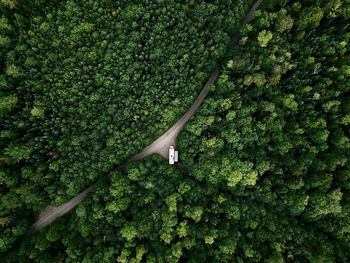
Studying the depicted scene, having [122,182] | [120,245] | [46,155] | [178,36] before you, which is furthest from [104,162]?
[178,36]

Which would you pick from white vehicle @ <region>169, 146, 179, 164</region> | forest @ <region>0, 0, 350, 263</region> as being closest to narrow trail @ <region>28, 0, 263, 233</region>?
white vehicle @ <region>169, 146, 179, 164</region>

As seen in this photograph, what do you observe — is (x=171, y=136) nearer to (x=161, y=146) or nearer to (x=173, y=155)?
(x=161, y=146)

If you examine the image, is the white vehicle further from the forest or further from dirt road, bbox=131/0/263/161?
the forest

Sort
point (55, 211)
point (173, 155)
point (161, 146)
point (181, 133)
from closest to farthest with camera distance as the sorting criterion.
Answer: point (181, 133) < point (55, 211) < point (173, 155) < point (161, 146)

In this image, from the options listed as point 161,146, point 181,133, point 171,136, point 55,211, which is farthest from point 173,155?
point 55,211

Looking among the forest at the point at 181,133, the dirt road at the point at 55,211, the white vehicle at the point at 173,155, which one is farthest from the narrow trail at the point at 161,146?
the forest at the point at 181,133
